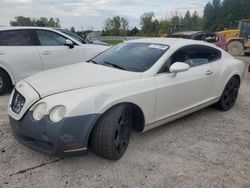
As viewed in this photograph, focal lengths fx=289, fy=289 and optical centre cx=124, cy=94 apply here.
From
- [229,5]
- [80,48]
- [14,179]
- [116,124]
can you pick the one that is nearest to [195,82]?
[116,124]

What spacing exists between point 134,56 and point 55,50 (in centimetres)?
323

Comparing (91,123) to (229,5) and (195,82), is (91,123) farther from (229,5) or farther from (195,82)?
(229,5)

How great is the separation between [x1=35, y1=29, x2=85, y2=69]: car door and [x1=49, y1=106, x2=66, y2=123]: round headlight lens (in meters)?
3.95

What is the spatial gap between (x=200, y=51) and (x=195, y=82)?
69 centimetres

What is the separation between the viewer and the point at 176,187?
9.72 feet

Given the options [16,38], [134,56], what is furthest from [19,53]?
[134,56]

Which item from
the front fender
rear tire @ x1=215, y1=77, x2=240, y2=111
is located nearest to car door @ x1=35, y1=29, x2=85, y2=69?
the front fender

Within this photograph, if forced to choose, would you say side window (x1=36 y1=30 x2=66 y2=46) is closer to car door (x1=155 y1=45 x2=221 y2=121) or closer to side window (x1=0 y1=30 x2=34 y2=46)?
side window (x1=0 y1=30 x2=34 y2=46)

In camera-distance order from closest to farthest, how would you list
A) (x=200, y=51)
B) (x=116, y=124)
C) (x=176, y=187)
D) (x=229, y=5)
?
(x=176, y=187)
(x=116, y=124)
(x=200, y=51)
(x=229, y=5)

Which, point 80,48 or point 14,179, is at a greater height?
point 80,48

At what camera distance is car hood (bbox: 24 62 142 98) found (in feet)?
10.7

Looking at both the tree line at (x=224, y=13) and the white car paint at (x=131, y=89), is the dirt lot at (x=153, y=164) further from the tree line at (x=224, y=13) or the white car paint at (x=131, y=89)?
the tree line at (x=224, y=13)

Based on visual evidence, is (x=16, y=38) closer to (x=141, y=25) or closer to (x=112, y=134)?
(x=112, y=134)

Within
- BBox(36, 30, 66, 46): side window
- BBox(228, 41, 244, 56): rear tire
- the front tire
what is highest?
BBox(36, 30, 66, 46): side window
